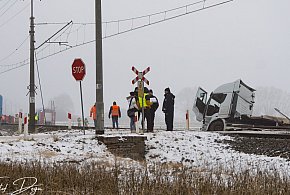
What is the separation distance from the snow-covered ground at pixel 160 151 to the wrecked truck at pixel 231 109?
5831 mm

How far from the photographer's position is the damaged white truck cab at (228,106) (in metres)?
23.2

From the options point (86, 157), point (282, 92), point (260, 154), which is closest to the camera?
point (86, 157)

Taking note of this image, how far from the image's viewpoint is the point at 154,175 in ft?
24.0

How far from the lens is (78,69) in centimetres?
1673

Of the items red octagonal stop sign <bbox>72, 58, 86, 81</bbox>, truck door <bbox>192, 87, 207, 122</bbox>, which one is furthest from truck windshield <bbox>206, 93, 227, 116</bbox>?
red octagonal stop sign <bbox>72, 58, 86, 81</bbox>

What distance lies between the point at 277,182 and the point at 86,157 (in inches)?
251

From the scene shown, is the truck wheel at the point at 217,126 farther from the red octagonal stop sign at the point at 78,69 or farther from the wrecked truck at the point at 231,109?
the red octagonal stop sign at the point at 78,69

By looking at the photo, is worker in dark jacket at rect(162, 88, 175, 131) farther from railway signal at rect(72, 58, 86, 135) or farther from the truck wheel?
the truck wheel

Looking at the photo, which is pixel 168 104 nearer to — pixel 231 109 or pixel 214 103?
pixel 231 109

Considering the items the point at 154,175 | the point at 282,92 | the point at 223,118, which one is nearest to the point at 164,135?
the point at 223,118

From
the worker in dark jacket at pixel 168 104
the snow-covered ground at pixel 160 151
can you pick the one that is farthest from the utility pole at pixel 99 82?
the worker in dark jacket at pixel 168 104

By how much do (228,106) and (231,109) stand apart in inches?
8.9

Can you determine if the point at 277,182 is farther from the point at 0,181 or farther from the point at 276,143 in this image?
the point at 276,143

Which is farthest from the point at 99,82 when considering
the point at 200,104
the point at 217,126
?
the point at 200,104
